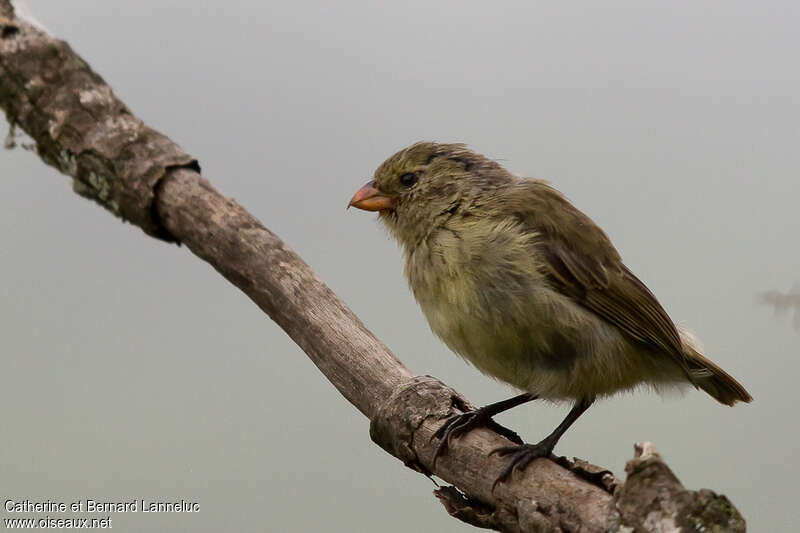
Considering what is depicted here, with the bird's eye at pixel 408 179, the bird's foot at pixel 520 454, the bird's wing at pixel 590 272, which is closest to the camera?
the bird's foot at pixel 520 454

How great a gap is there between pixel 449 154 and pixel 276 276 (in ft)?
2.69

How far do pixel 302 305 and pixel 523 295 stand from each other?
0.78m

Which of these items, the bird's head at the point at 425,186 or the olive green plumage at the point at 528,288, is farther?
the bird's head at the point at 425,186

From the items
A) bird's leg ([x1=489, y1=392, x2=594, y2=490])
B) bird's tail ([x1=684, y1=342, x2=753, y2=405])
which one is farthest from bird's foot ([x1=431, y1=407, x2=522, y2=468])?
bird's tail ([x1=684, y1=342, x2=753, y2=405])

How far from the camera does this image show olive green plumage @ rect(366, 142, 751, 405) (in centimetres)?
325

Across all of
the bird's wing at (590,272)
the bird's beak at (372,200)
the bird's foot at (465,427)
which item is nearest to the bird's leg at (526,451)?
the bird's foot at (465,427)

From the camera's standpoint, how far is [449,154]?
3764 millimetres

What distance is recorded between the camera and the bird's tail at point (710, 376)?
367 centimetres

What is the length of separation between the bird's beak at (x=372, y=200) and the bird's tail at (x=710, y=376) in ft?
4.06

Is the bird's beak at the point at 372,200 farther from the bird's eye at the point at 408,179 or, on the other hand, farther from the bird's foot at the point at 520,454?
the bird's foot at the point at 520,454

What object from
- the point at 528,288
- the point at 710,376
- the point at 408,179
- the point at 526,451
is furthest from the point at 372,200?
the point at 710,376

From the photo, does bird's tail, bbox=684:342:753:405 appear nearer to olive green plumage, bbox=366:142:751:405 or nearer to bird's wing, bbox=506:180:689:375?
olive green plumage, bbox=366:142:751:405

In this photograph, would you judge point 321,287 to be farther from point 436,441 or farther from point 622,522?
point 622,522

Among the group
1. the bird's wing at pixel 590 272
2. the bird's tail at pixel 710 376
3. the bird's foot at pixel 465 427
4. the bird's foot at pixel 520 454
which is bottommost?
the bird's foot at pixel 520 454
